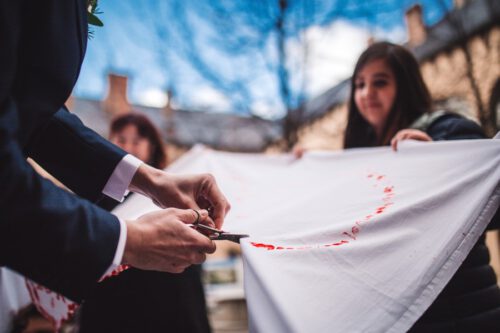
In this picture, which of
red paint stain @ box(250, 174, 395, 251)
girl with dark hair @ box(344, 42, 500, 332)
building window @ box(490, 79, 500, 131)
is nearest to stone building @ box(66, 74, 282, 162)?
building window @ box(490, 79, 500, 131)

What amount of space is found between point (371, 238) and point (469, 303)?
575mm

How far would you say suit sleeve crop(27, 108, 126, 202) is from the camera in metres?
1.22

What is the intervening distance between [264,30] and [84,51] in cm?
494

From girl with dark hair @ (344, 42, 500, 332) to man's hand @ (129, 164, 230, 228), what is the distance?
3.02 ft

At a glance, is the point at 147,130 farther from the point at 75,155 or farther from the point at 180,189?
the point at 180,189

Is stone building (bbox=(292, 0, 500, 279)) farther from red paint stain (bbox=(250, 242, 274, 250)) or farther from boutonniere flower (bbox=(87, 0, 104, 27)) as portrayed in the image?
boutonniere flower (bbox=(87, 0, 104, 27))

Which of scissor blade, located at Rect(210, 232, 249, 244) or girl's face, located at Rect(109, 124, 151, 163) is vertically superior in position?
girl's face, located at Rect(109, 124, 151, 163)

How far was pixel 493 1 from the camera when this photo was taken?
4281 millimetres

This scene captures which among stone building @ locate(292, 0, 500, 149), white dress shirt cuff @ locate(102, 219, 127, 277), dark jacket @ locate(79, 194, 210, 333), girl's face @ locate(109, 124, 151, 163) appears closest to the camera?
white dress shirt cuff @ locate(102, 219, 127, 277)

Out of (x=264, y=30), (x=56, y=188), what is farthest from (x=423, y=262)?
(x=264, y=30)

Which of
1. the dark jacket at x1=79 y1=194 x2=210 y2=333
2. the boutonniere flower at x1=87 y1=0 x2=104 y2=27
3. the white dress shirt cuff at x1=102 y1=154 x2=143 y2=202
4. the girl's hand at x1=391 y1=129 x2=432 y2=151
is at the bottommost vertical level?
the dark jacket at x1=79 y1=194 x2=210 y2=333

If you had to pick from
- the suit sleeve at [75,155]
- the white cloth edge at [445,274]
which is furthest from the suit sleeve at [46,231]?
the white cloth edge at [445,274]

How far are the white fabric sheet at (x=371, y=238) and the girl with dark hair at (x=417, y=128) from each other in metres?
0.23

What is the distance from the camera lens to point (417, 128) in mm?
1847
